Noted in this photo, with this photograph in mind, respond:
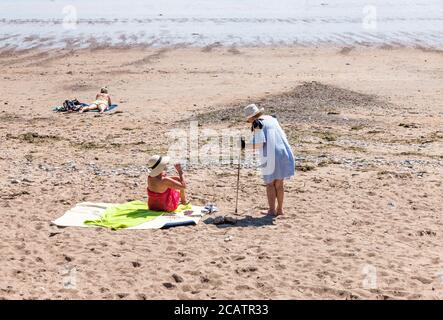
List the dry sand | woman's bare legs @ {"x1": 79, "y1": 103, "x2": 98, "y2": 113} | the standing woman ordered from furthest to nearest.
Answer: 1. woman's bare legs @ {"x1": 79, "y1": 103, "x2": 98, "y2": 113}
2. the standing woman
3. the dry sand

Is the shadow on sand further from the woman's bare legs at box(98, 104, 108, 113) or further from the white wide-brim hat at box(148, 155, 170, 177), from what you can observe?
the woman's bare legs at box(98, 104, 108, 113)

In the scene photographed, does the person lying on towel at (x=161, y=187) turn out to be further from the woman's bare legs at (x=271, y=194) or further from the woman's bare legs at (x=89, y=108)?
the woman's bare legs at (x=89, y=108)

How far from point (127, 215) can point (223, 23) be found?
35039mm

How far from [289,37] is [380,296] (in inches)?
1225

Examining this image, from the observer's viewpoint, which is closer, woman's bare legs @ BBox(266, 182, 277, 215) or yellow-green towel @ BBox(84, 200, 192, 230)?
yellow-green towel @ BBox(84, 200, 192, 230)

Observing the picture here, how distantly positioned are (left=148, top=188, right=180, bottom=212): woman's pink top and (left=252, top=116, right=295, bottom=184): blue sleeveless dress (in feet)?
4.82

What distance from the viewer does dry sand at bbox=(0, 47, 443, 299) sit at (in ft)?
25.3

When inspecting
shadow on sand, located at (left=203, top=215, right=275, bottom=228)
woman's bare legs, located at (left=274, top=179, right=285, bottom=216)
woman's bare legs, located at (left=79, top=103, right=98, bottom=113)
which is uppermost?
woman's bare legs, located at (left=274, top=179, right=285, bottom=216)

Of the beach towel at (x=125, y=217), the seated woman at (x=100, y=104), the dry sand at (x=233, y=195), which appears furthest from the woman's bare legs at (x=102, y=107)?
the beach towel at (x=125, y=217)

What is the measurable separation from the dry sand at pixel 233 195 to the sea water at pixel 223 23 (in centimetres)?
1265

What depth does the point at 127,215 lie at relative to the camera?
9992 millimetres

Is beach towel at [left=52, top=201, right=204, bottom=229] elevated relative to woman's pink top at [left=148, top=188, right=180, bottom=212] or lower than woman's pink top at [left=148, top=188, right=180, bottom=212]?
lower

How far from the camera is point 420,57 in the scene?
31359 mm

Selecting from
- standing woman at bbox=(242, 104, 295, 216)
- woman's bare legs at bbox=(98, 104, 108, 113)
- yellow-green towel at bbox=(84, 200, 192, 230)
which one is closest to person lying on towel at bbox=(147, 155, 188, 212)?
yellow-green towel at bbox=(84, 200, 192, 230)
